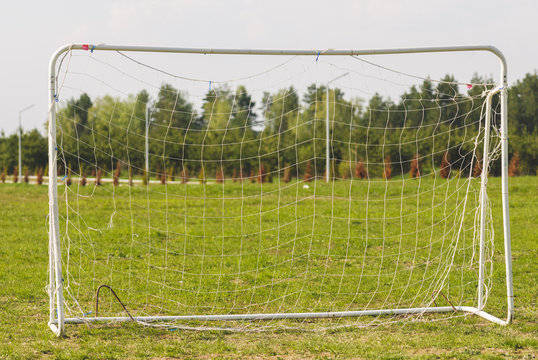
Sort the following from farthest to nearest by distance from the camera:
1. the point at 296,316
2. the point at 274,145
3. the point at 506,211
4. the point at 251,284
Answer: the point at 274,145
the point at 251,284
the point at 296,316
the point at 506,211

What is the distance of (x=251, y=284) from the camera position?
7609 mm

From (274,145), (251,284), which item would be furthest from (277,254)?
(274,145)

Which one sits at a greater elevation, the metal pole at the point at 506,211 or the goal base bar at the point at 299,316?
the metal pole at the point at 506,211

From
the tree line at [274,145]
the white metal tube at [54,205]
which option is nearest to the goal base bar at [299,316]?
the white metal tube at [54,205]

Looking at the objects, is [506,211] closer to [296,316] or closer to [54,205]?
[296,316]

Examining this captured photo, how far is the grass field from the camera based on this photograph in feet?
16.1

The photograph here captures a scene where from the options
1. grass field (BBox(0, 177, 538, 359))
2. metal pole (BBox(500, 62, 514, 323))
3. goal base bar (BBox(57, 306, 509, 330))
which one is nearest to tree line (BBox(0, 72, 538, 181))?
grass field (BBox(0, 177, 538, 359))

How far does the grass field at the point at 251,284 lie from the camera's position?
16.1 feet

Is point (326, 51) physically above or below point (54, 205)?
above

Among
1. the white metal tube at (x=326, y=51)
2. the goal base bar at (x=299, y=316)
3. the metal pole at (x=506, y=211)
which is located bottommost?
the goal base bar at (x=299, y=316)

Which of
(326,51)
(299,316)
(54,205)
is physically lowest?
(299,316)

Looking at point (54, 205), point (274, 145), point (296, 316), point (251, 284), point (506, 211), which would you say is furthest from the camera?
point (274, 145)

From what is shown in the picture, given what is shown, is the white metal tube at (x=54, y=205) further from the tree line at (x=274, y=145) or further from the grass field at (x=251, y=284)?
the tree line at (x=274, y=145)

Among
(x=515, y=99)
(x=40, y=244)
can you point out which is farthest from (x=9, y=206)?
(x=515, y=99)
